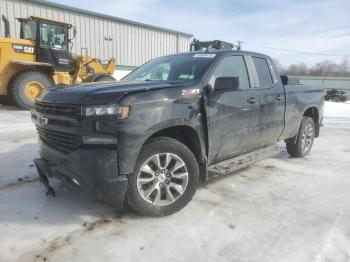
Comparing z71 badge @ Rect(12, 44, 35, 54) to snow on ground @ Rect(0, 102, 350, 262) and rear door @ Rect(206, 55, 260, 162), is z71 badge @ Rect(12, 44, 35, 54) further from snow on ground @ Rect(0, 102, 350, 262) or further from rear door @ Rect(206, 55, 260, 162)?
rear door @ Rect(206, 55, 260, 162)

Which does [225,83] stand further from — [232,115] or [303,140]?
[303,140]

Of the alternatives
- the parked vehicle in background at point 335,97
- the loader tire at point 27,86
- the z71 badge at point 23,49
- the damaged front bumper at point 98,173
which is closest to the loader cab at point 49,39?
the z71 badge at point 23,49

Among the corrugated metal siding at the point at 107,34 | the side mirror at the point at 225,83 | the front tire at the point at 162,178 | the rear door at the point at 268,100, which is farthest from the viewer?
the corrugated metal siding at the point at 107,34

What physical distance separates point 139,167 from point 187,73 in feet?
4.91

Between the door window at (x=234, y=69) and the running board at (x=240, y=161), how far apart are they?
967mm

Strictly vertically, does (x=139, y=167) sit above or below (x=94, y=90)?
below

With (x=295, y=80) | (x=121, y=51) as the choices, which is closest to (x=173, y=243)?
(x=295, y=80)

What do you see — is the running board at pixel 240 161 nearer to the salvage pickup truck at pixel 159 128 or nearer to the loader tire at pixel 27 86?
the salvage pickup truck at pixel 159 128

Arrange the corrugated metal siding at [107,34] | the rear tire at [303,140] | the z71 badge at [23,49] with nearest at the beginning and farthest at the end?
the rear tire at [303,140] → the z71 badge at [23,49] → the corrugated metal siding at [107,34]

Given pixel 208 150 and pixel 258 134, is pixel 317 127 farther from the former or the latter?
pixel 208 150

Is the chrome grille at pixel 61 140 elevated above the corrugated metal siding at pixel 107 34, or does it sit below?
below

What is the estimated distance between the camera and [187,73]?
454 cm

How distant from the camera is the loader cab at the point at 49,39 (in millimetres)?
12836

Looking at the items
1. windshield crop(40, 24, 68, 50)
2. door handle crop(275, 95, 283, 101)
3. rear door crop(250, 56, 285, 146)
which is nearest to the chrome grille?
rear door crop(250, 56, 285, 146)
